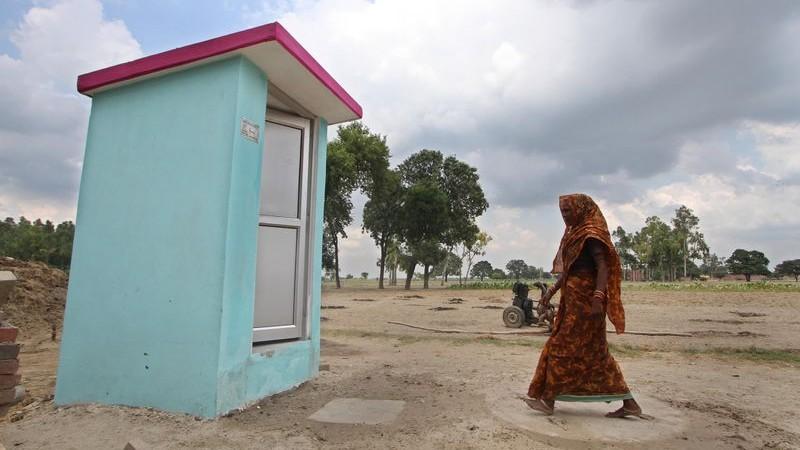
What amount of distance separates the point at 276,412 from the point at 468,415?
156 cm

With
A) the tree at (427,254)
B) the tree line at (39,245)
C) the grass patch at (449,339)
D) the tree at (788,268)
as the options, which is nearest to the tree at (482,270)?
the tree at (788,268)

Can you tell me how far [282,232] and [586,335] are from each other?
294 centimetres

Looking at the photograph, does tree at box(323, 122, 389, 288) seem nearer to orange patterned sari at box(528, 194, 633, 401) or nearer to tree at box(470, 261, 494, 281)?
orange patterned sari at box(528, 194, 633, 401)

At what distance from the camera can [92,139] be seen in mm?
3996

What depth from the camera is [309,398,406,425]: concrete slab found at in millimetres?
3424

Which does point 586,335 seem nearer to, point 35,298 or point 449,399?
point 449,399

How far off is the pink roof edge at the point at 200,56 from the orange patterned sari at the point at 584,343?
111 inches

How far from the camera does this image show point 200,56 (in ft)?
11.7

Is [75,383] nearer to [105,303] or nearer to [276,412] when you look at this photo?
[105,303]

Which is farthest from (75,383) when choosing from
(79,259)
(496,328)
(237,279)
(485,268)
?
(485,268)

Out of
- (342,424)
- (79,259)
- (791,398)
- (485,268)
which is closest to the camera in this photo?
(342,424)

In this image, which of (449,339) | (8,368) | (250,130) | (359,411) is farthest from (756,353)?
(8,368)

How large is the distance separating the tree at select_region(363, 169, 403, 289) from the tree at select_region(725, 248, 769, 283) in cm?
5422

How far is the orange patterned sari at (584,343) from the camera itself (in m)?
3.35
